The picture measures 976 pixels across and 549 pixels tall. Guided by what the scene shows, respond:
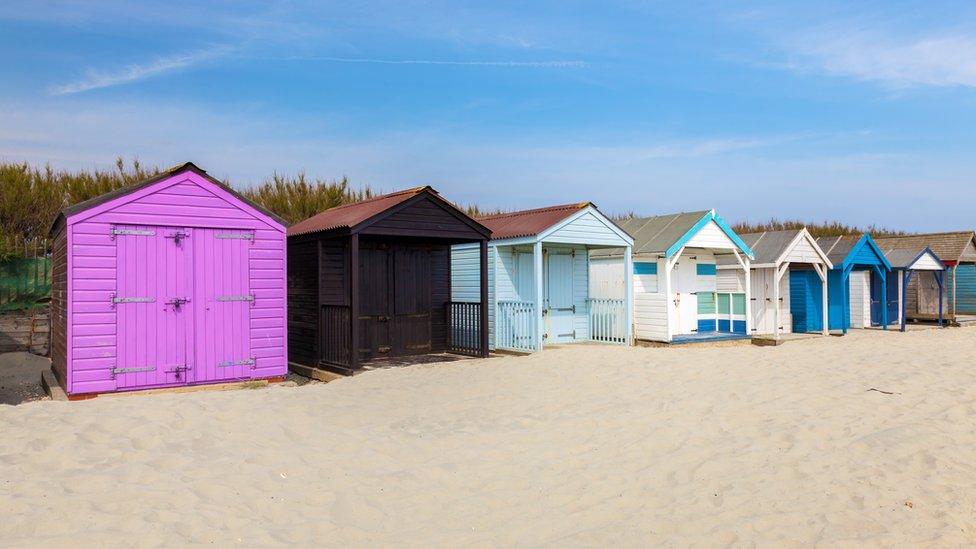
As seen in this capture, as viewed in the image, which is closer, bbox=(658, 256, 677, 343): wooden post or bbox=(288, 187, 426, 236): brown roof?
bbox=(288, 187, 426, 236): brown roof

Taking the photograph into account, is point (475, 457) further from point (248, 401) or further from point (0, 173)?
point (0, 173)

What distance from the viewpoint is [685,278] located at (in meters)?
19.0

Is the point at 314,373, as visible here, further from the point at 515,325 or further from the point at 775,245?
the point at 775,245

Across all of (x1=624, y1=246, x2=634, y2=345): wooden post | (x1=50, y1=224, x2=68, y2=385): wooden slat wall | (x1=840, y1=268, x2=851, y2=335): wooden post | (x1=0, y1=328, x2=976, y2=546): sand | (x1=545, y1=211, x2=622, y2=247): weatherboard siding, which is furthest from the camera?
(x1=840, y1=268, x2=851, y2=335): wooden post

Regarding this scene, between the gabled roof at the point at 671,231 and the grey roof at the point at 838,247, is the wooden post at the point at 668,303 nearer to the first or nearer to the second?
the gabled roof at the point at 671,231

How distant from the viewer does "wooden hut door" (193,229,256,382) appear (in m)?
11.2

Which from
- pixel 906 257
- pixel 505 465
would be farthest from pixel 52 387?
pixel 906 257

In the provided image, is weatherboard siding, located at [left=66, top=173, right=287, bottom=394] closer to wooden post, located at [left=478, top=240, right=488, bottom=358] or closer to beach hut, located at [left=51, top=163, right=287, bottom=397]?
beach hut, located at [left=51, top=163, right=287, bottom=397]

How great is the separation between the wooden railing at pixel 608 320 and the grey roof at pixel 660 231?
4.24 feet

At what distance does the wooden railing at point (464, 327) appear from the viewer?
1433cm

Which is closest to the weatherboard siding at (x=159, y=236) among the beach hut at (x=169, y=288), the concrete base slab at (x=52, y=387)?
the beach hut at (x=169, y=288)

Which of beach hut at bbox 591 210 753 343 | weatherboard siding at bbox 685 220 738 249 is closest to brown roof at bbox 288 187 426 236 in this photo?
beach hut at bbox 591 210 753 343

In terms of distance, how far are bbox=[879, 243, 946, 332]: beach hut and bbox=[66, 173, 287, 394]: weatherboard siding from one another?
18.8 m

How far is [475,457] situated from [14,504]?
3843mm
